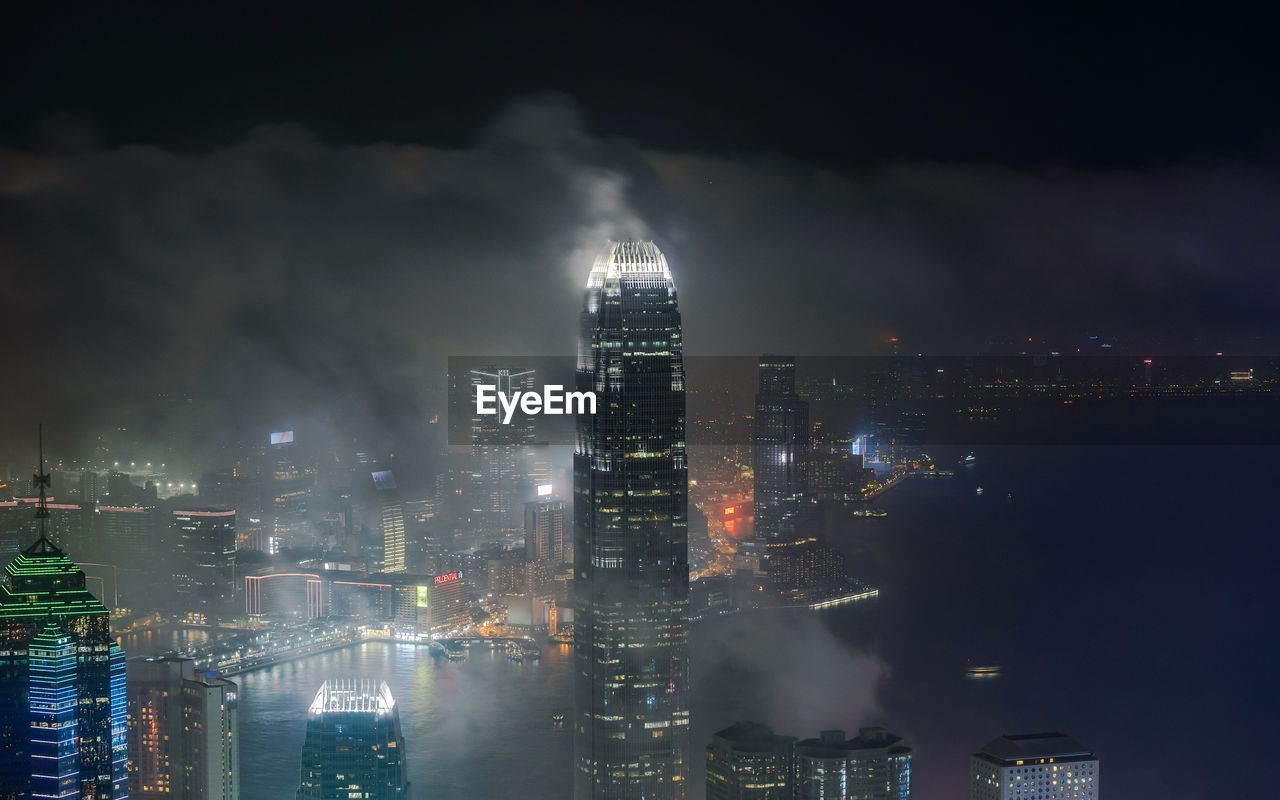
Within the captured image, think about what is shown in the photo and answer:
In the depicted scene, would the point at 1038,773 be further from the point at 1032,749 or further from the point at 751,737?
the point at 751,737

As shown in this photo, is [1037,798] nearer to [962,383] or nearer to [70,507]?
[962,383]

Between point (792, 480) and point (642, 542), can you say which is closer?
point (642, 542)

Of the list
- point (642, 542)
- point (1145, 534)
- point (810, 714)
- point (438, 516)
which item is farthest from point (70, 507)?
point (1145, 534)

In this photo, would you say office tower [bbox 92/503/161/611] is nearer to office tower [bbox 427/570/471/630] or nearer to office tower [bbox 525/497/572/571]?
office tower [bbox 427/570/471/630]

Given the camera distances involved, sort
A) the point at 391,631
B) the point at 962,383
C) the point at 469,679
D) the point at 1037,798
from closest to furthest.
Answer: the point at 1037,798
the point at 962,383
the point at 469,679
the point at 391,631

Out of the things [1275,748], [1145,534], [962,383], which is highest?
[962,383]

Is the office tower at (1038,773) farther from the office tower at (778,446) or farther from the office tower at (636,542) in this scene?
the office tower at (778,446)

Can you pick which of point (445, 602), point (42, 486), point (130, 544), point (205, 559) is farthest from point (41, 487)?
point (445, 602)
